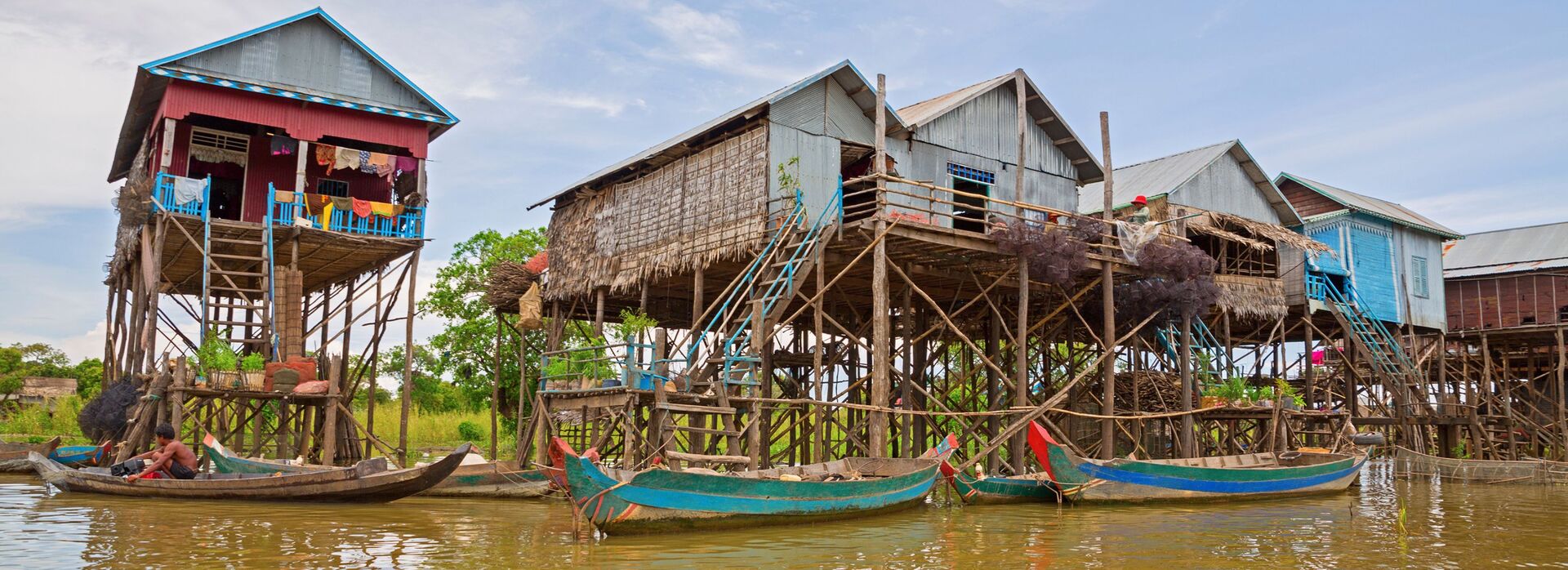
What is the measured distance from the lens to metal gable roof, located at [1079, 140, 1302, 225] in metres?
24.1

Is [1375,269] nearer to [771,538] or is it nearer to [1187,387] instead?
[1187,387]

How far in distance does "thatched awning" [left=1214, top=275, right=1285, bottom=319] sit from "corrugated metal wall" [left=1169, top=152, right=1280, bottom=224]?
171 centimetres

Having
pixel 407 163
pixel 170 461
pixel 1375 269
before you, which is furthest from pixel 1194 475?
pixel 170 461

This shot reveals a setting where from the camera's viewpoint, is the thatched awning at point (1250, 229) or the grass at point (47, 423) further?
the grass at point (47, 423)

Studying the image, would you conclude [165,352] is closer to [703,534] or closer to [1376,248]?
[703,534]

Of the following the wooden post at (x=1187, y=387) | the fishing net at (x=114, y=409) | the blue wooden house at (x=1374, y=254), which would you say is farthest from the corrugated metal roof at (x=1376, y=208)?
the fishing net at (x=114, y=409)

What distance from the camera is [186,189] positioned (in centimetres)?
1823

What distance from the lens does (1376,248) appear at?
1040 inches

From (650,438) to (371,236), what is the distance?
787cm

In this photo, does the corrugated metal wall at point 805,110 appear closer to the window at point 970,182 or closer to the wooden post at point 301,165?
the window at point 970,182

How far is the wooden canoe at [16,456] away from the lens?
846 inches

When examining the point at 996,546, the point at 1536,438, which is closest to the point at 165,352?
the point at 996,546

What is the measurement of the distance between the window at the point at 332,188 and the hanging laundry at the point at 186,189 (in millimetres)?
2986

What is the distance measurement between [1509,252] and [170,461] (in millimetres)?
29998
